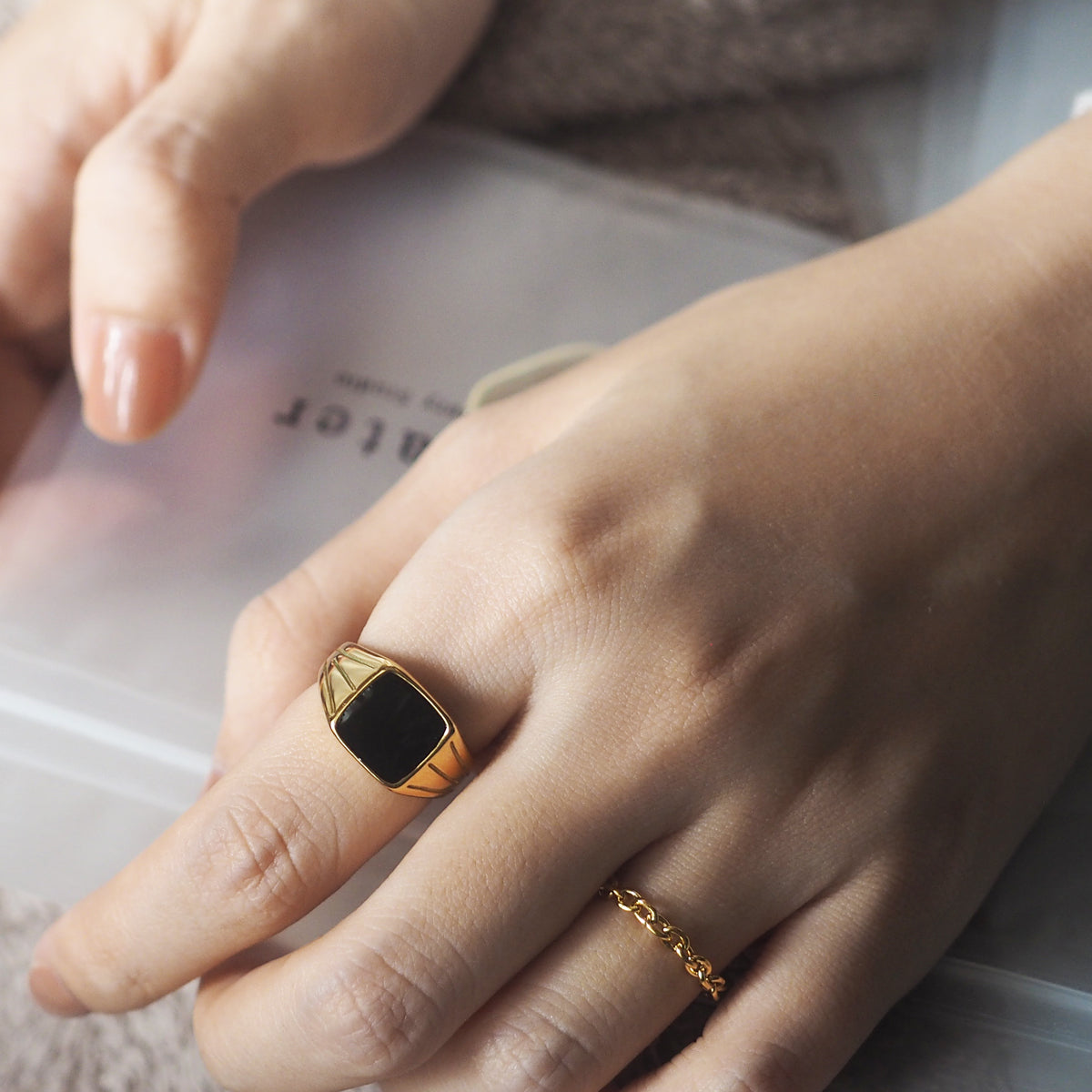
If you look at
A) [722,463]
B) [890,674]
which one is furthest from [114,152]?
[890,674]

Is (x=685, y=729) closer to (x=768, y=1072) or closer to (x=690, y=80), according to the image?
(x=768, y=1072)

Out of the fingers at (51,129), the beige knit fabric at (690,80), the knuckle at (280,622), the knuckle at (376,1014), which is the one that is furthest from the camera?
the beige knit fabric at (690,80)

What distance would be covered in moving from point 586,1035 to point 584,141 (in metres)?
0.65

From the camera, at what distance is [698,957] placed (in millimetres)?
403

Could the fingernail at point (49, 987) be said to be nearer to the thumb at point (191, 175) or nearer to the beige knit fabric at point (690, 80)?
the thumb at point (191, 175)

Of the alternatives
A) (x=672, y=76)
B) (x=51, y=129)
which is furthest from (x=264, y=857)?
(x=672, y=76)

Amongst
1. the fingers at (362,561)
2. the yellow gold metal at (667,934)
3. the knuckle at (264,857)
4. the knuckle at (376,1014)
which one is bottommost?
the yellow gold metal at (667,934)

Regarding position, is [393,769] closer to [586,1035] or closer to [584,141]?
[586,1035]

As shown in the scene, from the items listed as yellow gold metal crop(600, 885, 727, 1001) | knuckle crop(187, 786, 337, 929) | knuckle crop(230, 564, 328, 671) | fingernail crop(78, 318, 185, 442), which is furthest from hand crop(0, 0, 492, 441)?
yellow gold metal crop(600, 885, 727, 1001)

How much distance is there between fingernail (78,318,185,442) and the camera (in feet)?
1.73

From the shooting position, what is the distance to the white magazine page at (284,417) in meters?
0.52

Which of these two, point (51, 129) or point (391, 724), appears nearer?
point (391, 724)

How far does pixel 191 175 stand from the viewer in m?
0.54

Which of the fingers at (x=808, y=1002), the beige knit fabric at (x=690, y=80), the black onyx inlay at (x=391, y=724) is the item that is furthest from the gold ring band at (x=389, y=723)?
the beige knit fabric at (x=690, y=80)
